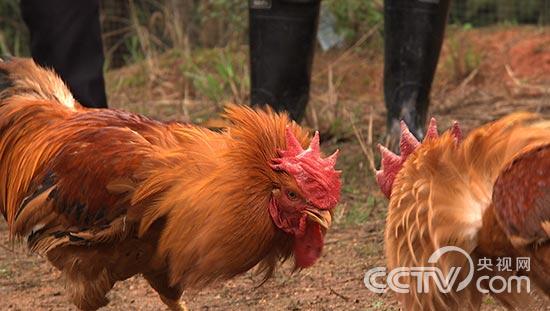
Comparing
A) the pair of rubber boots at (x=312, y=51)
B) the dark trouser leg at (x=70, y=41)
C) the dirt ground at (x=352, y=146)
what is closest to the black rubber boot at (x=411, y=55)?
the pair of rubber boots at (x=312, y=51)

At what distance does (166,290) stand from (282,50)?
6.45ft

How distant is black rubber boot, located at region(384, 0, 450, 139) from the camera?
193 inches

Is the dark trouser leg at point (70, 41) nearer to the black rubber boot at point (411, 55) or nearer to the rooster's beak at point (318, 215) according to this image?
the black rubber boot at point (411, 55)

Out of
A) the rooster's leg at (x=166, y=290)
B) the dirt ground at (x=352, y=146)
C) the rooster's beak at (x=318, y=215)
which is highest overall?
the rooster's beak at (x=318, y=215)

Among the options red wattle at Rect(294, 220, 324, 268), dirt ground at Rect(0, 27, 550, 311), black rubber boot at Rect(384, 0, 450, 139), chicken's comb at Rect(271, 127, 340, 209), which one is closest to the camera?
chicken's comb at Rect(271, 127, 340, 209)

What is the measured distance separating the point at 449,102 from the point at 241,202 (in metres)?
4.27

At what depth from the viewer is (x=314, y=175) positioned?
2.89 m

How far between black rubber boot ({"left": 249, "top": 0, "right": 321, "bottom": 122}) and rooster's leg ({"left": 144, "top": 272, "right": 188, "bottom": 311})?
72.6 inches

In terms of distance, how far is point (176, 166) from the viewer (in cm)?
307

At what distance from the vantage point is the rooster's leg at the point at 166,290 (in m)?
3.26

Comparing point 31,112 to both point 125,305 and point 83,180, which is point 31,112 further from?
point 125,305

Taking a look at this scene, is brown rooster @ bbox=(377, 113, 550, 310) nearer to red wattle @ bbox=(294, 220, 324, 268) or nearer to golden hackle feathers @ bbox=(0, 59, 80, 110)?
red wattle @ bbox=(294, 220, 324, 268)

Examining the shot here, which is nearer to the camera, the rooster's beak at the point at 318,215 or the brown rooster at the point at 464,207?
the brown rooster at the point at 464,207

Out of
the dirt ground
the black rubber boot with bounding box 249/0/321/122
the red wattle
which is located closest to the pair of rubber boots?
the black rubber boot with bounding box 249/0/321/122
